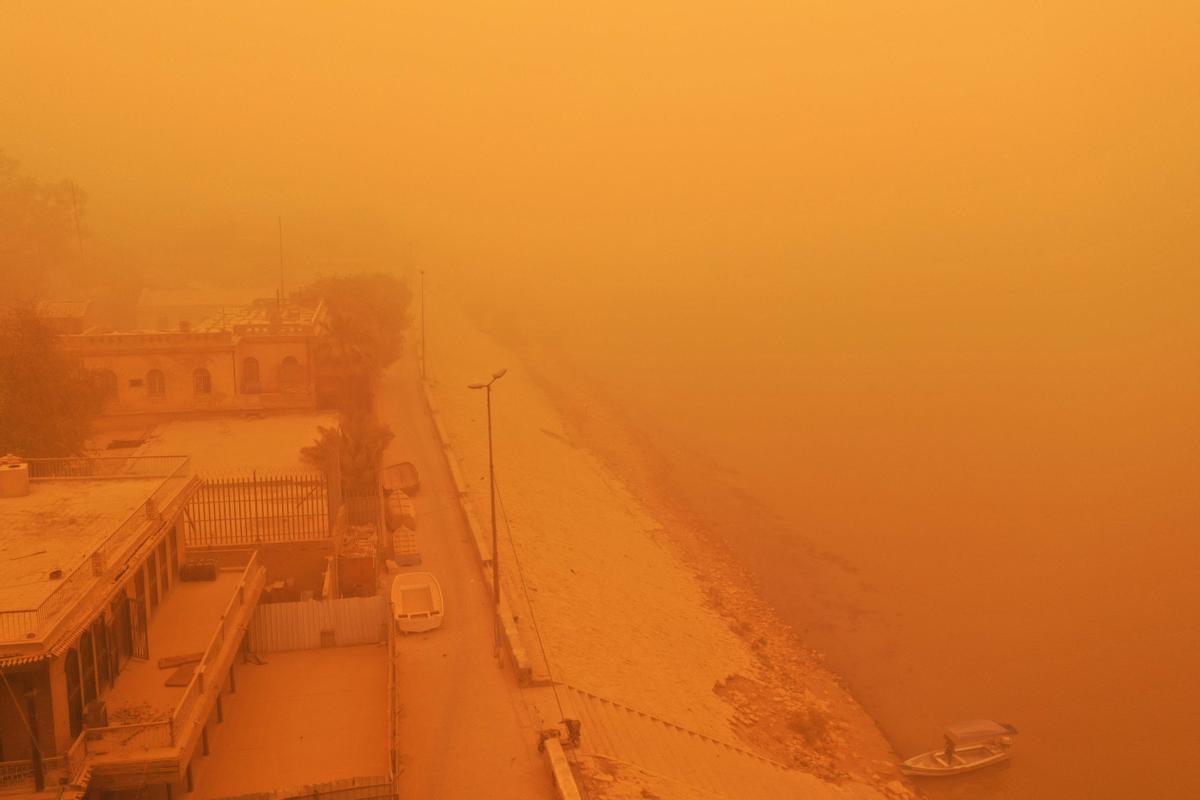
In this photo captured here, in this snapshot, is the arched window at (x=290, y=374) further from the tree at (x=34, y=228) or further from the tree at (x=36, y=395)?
the tree at (x=34, y=228)

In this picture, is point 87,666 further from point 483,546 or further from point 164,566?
point 483,546

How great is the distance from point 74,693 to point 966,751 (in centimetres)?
1898

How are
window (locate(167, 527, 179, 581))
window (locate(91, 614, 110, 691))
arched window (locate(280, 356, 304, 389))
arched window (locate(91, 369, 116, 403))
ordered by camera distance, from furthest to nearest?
arched window (locate(280, 356, 304, 389)) → arched window (locate(91, 369, 116, 403)) → window (locate(167, 527, 179, 581)) → window (locate(91, 614, 110, 691))

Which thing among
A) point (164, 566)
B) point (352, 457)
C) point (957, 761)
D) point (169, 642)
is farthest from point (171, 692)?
point (957, 761)

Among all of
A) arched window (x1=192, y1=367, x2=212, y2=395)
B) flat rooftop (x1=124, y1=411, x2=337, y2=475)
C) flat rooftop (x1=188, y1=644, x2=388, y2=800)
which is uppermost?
arched window (x1=192, y1=367, x2=212, y2=395)

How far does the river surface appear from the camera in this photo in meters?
25.4

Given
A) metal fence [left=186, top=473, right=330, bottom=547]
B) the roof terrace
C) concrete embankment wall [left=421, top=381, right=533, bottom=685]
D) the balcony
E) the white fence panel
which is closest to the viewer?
the roof terrace

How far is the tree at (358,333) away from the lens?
36.0m

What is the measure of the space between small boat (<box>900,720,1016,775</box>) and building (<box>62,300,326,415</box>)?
925 inches

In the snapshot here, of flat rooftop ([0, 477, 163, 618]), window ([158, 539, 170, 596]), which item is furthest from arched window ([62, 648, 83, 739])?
window ([158, 539, 170, 596])

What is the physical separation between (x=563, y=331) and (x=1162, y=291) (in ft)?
179

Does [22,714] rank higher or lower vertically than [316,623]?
Result: higher

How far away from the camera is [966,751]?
74.4 ft

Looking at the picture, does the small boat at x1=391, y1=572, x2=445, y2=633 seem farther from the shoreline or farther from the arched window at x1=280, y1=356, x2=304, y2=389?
the arched window at x1=280, y1=356, x2=304, y2=389
